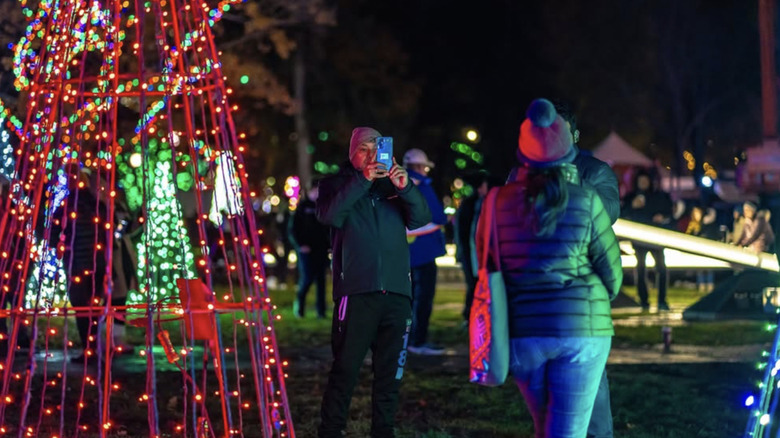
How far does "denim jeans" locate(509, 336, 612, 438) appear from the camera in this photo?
17.5 ft

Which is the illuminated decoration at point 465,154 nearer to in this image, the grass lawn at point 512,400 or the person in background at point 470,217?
the person in background at point 470,217

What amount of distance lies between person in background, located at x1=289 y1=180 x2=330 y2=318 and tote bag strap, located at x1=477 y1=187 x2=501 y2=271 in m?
12.2

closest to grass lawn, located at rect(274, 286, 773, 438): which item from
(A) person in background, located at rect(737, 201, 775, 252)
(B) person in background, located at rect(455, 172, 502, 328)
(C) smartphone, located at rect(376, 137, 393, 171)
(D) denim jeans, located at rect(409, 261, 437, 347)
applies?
(D) denim jeans, located at rect(409, 261, 437, 347)

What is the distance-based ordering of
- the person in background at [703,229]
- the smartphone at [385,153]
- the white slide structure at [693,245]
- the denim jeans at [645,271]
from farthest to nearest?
the person in background at [703,229], the denim jeans at [645,271], the white slide structure at [693,245], the smartphone at [385,153]

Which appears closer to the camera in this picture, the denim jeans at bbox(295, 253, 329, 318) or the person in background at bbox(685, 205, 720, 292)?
the denim jeans at bbox(295, 253, 329, 318)

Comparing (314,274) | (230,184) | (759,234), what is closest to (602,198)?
(230,184)

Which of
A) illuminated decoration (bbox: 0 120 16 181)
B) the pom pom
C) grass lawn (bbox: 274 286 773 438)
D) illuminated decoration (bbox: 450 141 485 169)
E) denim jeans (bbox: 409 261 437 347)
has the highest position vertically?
illuminated decoration (bbox: 450 141 485 169)

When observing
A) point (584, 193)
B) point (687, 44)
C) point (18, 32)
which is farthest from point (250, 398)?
point (687, 44)

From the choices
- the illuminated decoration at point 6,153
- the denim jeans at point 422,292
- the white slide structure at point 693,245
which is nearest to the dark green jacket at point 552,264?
the denim jeans at point 422,292

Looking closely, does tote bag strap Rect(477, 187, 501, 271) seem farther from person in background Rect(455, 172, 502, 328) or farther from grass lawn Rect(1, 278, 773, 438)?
person in background Rect(455, 172, 502, 328)

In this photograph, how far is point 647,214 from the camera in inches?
748

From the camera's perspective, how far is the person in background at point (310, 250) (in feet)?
57.9

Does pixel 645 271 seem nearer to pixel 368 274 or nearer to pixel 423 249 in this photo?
pixel 423 249

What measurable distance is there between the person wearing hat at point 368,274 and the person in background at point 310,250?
10.3 meters
